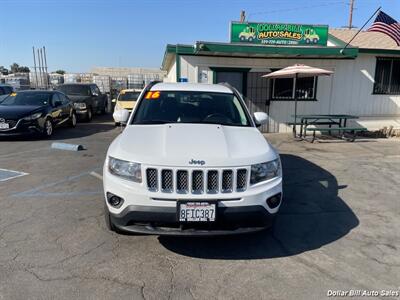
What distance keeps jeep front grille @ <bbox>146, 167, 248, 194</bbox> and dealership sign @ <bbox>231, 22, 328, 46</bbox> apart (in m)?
9.88

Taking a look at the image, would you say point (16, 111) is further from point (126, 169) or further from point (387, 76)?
point (387, 76)

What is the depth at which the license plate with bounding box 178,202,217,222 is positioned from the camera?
312 centimetres

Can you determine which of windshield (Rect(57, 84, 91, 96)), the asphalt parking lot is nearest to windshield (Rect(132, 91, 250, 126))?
the asphalt parking lot

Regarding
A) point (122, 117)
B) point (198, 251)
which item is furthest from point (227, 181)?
point (122, 117)

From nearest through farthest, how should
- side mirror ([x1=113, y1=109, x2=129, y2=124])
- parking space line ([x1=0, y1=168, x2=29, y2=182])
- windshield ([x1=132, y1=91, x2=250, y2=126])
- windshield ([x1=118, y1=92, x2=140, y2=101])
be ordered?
windshield ([x1=132, y1=91, x2=250, y2=126]), side mirror ([x1=113, y1=109, x2=129, y2=124]), parking space line ([x1=0, y1=168, x2=29, y2=182]), windshield ([x1=118, y1=92, x2=140, y2=101])

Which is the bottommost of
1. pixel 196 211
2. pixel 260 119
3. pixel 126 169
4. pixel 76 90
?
pixel 196 211

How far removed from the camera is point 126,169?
3.34 m

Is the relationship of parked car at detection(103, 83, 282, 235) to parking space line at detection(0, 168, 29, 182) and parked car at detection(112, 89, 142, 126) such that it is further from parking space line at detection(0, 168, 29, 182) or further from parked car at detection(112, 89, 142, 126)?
parked car at detection(112, 89, 142, 126)

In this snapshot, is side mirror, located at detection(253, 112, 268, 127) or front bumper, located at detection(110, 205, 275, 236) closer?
front bumper, located at detection(110, 205, 275, 236)

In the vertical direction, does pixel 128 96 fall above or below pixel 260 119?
below

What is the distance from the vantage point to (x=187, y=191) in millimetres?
3195

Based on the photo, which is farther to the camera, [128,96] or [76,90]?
[76,90]

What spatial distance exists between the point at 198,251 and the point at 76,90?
1524cm

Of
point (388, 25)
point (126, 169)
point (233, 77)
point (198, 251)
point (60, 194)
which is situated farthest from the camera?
point (233, 77)
